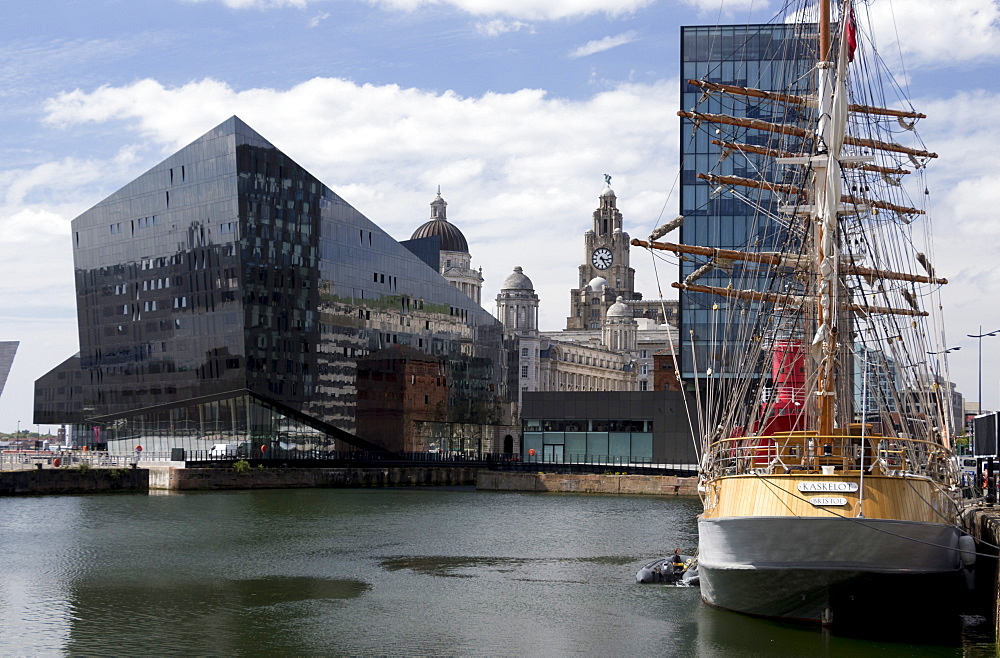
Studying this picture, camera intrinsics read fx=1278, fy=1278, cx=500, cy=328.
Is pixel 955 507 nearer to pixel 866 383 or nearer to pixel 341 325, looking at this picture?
pixel 866 383

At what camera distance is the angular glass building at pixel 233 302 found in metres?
102

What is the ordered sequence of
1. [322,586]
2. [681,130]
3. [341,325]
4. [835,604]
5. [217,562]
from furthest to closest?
[341,325]
[681,130]
[217,562]
[322,586]
[835,604]

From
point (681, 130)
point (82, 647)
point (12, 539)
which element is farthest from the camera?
point (681, 130)

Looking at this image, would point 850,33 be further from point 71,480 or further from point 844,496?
point 71,480

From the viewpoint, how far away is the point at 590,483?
9850 cm

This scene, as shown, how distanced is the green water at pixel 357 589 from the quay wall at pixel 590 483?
21.1 meters

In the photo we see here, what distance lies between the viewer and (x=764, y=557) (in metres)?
34.3

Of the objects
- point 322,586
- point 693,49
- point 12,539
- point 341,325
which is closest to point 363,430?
point 341,325

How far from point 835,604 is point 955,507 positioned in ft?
20.6

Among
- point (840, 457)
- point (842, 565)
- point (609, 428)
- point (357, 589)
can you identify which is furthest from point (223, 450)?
point (842, 565)

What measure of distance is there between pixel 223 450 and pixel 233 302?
12114 millimetres

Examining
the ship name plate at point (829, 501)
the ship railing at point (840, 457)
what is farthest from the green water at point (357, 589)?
the ship railing at point (840, 457)

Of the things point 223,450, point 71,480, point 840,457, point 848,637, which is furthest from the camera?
point 223,450

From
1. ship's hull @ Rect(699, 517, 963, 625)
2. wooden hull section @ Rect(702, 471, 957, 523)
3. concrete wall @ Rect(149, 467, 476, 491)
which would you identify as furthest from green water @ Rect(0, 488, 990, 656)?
concrete wall @ Rect(149, 467, 476, 491)
